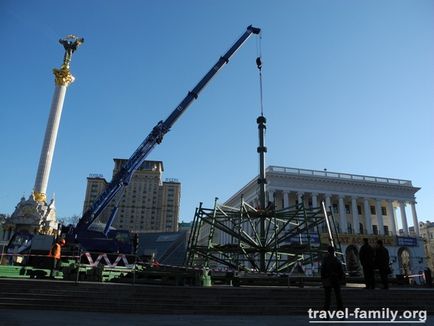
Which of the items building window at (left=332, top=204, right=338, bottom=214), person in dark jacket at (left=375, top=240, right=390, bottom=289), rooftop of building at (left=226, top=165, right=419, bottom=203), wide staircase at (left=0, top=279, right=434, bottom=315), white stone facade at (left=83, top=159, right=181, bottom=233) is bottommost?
wide staircase at (left=0, top=279, right=434, bottom=315)

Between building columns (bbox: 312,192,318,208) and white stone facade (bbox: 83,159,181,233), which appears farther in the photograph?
white stone facade (bbox: 83,159,181,233)

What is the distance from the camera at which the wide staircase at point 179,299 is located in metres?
Answer: 11.4

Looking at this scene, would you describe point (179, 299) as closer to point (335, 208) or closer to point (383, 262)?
point (383, 262)

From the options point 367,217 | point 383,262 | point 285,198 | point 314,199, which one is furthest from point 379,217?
→ point 383,262

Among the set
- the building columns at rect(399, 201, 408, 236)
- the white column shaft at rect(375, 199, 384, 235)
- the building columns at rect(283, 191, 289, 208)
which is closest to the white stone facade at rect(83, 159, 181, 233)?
the building columns at rect(283, 191, 289, 208)

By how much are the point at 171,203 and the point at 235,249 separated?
139 m

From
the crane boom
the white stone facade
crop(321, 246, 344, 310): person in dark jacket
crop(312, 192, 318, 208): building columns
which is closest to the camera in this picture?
crop(321, 246, 344, 310): person in dark jacket

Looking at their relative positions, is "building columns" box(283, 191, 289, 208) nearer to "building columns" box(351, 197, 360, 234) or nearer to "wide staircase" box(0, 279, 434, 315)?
"building columns" box(351, 197, 360, 234)

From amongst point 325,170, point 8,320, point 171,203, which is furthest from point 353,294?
point 171,203

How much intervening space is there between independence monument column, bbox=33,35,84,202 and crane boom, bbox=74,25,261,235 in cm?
2135

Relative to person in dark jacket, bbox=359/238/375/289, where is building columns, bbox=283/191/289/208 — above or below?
above

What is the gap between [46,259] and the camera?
20.1 m

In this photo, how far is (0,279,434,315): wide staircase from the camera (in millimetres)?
11352

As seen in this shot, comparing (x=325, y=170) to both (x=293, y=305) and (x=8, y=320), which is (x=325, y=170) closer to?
(x=293, y=305)
